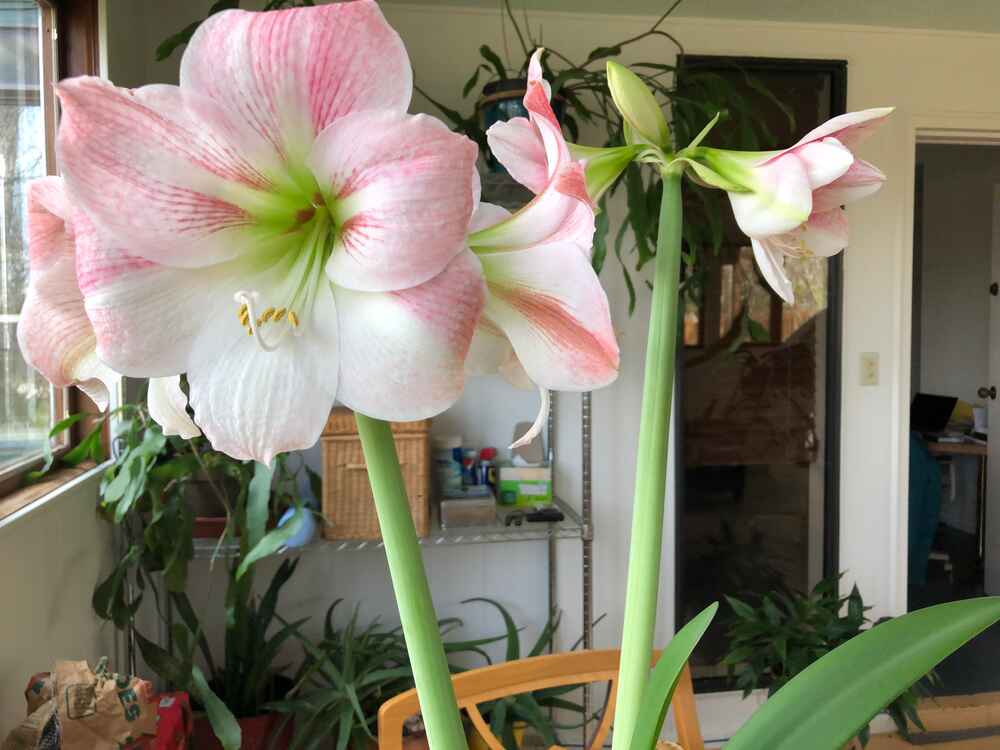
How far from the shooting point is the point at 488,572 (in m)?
2.46

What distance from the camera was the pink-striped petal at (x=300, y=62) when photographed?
0.21 m

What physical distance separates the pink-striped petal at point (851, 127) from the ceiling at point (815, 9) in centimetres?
220

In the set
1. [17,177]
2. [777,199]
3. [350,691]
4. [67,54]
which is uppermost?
[67,54]

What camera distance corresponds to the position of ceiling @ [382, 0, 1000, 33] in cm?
233

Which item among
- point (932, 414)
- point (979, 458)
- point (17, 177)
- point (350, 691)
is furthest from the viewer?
point (979, 458)

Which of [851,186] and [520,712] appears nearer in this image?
[851,186]

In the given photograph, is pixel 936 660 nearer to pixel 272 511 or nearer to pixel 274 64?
pixel 274 64

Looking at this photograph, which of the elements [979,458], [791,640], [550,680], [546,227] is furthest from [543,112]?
[979,458]

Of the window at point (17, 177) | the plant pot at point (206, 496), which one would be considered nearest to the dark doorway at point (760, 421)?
the plant pot at point (206, 496)

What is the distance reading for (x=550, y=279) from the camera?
0.25 m

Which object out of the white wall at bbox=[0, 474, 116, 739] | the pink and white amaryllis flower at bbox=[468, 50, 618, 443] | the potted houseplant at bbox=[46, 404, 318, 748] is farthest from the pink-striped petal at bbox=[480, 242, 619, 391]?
the potted houseplant at bbox=[46, 404, 318, 748]

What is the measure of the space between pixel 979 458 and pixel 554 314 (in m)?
4.94

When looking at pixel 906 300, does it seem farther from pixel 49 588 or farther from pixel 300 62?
pixel 300 62

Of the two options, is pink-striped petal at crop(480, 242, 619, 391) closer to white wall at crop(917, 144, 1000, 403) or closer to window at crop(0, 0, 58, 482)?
window at crop(0, 0, 58, 482)
